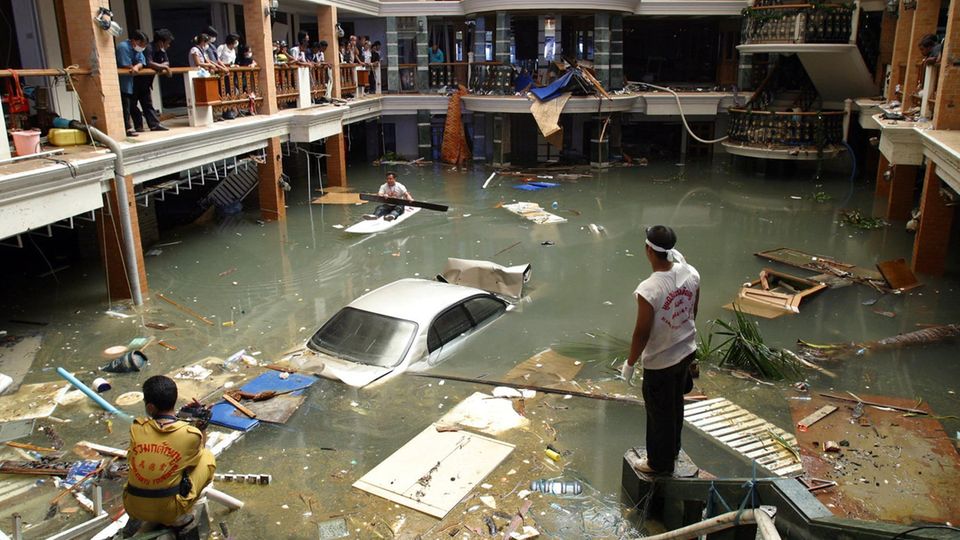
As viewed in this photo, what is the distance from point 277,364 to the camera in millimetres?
9312

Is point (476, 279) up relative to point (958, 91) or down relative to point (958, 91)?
down

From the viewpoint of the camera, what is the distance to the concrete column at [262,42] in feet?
54.5

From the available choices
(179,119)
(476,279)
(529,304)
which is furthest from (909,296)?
(179,119)

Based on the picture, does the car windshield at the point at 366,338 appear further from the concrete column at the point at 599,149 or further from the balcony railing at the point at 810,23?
the concrete column at the point at 599,149

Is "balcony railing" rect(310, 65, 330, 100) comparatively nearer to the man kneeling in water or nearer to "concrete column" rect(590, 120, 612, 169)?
"concrete column" rect(590, 120, 612, 169)

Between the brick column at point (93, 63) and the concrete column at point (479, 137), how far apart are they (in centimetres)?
1698

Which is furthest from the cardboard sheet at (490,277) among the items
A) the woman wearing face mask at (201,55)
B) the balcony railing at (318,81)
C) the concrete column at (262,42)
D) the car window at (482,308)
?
the balcony railing at (318,81)

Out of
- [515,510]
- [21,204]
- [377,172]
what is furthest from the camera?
[377,172]

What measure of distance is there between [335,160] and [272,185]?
4.83 meters

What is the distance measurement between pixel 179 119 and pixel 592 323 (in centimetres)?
1014

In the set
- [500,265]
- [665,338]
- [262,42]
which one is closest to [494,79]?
[262,42]

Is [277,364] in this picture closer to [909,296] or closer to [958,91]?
[909,296]

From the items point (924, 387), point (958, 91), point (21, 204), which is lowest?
point (924, 387)

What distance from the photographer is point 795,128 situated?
2256cm
